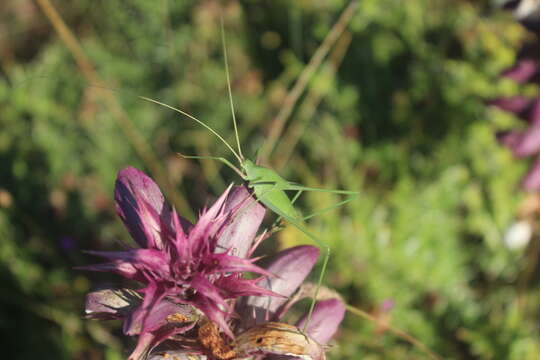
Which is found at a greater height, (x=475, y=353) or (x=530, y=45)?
(x=530, y=45)

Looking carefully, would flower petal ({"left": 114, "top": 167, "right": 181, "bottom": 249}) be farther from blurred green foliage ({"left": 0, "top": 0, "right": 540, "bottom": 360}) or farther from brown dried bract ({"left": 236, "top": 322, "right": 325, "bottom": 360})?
blurred green foliage ({"left": 0, "top": 0, "right": 540, "bottom": 360})

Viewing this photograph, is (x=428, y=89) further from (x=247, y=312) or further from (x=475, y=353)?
(x=247, y=312)

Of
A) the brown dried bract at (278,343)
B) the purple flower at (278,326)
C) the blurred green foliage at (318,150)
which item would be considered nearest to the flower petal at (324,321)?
the purple flower at (278,326)

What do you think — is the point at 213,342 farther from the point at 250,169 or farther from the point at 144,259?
the point at 250,169

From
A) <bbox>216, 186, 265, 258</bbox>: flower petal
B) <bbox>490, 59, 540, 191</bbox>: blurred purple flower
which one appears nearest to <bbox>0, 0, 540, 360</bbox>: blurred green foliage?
<bbox>490, 59, 540, 191</bbox>: blurred purple flower

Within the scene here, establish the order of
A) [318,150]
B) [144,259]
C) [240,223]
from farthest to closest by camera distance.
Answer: [318,150] < [240,223] < [144,259]

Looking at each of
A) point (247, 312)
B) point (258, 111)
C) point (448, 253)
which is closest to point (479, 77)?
point (448, 253)

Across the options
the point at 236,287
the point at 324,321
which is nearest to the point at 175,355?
the point at 236,287

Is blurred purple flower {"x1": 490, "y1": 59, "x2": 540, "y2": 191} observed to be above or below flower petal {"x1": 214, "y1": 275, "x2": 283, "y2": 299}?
above
